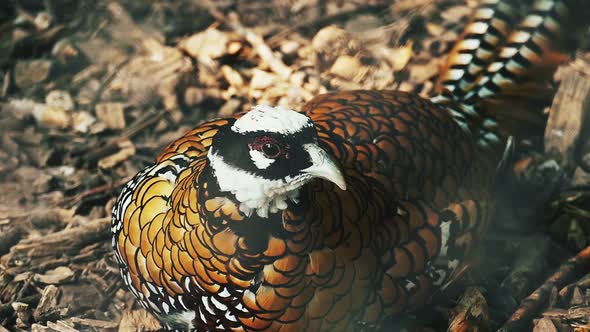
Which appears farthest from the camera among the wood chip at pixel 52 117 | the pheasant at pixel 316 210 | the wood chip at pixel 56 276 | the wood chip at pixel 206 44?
the wood chip at pixel 206 44

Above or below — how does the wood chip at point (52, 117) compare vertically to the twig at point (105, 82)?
below

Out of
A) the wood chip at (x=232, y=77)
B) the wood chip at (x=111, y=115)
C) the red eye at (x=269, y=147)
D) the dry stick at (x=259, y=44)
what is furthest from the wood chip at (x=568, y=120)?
the wood chip at (x=111, y=115)

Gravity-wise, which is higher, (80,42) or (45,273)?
(80,42)

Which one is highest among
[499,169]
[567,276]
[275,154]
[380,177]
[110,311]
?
[275,154]

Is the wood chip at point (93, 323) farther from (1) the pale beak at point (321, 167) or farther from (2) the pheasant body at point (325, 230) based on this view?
(1) the pale beak at point (321, 167)

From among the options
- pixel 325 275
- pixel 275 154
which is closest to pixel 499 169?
pixel 325 275

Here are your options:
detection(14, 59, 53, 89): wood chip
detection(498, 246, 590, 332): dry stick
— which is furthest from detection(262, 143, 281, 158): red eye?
detection(14, 59, 53, 89): wood chip

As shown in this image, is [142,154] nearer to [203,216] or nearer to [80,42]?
[80,42]

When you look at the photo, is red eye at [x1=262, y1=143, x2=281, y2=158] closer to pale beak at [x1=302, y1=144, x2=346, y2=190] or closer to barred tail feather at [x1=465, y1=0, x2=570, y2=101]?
pale beak at [x1=302, y1=144, x2=346, y2=190]
